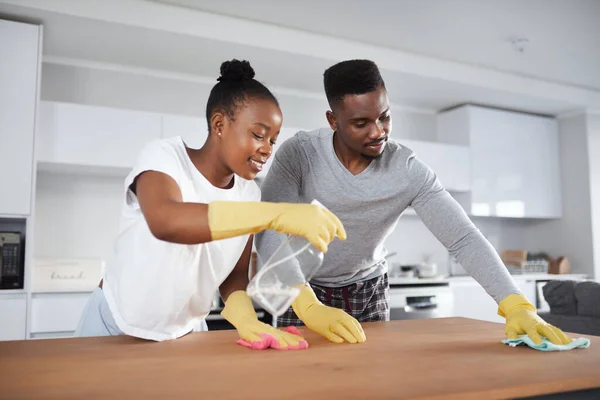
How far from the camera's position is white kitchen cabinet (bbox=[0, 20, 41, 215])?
3.06 metres

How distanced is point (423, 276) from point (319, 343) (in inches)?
135

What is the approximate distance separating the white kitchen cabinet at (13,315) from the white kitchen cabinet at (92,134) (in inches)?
33.0

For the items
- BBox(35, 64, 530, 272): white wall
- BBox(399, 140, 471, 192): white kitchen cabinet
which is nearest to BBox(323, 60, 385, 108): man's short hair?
BBox(35, 64, 530, 272): white wall

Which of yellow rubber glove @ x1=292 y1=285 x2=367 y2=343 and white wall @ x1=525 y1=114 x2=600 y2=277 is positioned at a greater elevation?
A: white wall @ x1=525 y1=114 x2=600 y2=277

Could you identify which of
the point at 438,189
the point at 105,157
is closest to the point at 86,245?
the point at 105,157

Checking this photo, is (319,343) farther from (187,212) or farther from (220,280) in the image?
(187,212)

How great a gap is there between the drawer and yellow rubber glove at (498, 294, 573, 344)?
256 centimetres

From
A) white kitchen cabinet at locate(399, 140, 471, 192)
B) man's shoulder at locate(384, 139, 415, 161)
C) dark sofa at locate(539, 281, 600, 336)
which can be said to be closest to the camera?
man's shoulder at locate(384, 139, 415, 161)

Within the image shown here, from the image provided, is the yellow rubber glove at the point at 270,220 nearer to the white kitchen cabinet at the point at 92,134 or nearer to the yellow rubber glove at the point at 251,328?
the yellow rubber glove at the point at 251,328

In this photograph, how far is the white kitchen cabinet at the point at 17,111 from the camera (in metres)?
3.06

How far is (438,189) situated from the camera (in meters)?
1.69

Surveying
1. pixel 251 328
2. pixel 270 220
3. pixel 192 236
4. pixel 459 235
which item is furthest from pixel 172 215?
pixel 459 235

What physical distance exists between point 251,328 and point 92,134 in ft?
8.70
